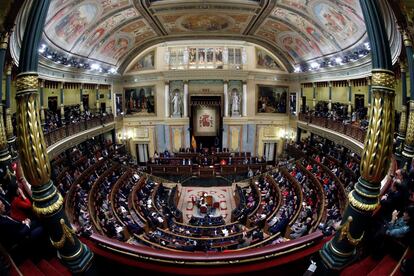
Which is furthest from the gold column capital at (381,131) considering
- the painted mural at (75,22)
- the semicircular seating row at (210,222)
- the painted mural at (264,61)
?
the painted mural at (264,61)

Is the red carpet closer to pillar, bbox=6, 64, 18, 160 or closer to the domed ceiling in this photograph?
pillar, bbox=6, 64, 18, 160

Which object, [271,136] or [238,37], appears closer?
[238,37]

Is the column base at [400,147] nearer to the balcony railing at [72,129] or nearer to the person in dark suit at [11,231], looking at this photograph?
the person in dark suit at [11,231]

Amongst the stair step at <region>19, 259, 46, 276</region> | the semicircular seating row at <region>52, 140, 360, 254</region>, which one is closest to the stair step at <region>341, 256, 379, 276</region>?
the stair step at <region>19, 259, 46, 276</region>

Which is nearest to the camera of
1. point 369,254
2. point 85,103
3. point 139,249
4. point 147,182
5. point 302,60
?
point 139,249

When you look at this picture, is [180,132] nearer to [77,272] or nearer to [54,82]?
[54,82]

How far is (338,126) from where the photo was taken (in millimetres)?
15289

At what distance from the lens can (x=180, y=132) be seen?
2338 centimetres

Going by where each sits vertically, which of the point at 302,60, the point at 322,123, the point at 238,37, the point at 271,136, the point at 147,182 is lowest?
the point at 147,182

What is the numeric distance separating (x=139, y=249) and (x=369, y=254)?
292 cm

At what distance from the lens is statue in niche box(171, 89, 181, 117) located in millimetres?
23141

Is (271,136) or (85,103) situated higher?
(85,103)

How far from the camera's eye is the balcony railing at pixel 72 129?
12492 millimetres

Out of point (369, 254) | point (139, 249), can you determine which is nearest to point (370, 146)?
point (369, 254)
